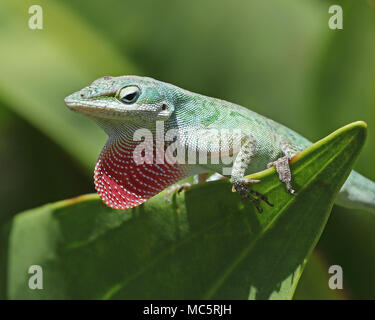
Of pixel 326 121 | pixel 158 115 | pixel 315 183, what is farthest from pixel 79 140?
pixel 315 183

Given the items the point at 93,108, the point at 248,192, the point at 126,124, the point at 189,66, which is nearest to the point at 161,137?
the point at 126,124

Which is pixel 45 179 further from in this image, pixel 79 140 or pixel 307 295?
pixel 307 295

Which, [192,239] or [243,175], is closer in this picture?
[192,239]

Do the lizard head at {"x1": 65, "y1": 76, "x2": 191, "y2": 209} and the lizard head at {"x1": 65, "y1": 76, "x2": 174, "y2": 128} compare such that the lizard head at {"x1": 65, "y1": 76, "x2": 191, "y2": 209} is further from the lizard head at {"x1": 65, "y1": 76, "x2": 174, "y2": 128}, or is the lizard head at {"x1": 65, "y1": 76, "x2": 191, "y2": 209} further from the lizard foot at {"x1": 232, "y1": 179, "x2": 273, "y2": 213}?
the lizard foot at {"x1": 232, "y1": 179, "x2": 273, "y2": 213}

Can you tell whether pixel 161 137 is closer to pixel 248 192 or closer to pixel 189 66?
pixel 248 192

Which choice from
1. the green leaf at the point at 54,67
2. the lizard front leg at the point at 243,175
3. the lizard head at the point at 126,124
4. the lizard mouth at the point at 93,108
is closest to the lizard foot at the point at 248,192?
the lizard front leg at the point at 243,175

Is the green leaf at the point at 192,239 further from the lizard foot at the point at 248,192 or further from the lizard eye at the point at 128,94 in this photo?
the lizard eye at the point at 128,94

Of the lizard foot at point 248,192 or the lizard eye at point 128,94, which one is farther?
the lizard eye at point 128,94
